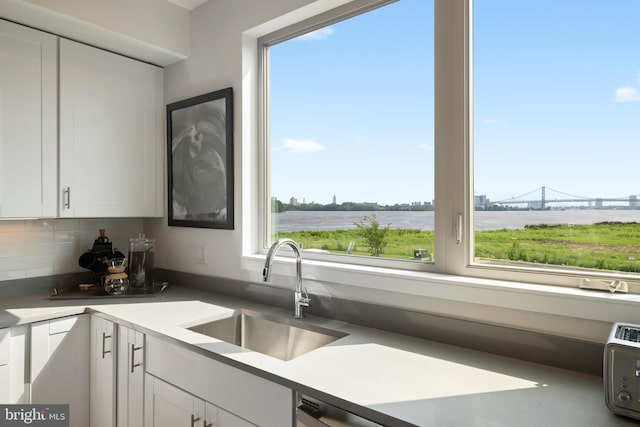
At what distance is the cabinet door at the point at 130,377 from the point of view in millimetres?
1724

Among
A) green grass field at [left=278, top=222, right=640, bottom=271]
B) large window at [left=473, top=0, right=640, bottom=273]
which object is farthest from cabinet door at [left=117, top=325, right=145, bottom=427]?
large window at [left=473, top=0, right=640, bottom=273]

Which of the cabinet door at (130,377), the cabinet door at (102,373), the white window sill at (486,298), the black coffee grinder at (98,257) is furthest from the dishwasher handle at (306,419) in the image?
the black coffee grinder at (98,257)

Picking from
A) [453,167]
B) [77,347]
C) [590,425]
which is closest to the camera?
[590,425]

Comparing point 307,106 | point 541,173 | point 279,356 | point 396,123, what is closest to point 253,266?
point 279,356

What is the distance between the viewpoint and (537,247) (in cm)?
144

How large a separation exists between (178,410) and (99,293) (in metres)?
1.06

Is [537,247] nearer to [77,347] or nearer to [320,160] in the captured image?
[320,160]

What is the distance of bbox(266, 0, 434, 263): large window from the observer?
1.71 m

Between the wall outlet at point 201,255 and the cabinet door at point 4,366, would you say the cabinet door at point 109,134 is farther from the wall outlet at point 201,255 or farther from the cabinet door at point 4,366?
the cabinet door at point 4,366

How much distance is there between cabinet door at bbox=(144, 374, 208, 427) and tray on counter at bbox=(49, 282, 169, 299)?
0.65 metres

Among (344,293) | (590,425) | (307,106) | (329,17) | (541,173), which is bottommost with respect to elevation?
(590,425)

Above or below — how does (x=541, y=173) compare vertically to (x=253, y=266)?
above

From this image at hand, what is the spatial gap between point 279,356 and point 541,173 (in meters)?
1.32

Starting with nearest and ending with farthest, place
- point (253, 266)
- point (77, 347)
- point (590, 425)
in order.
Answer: point (590, 425), point (77, 347), point (253, 266)
